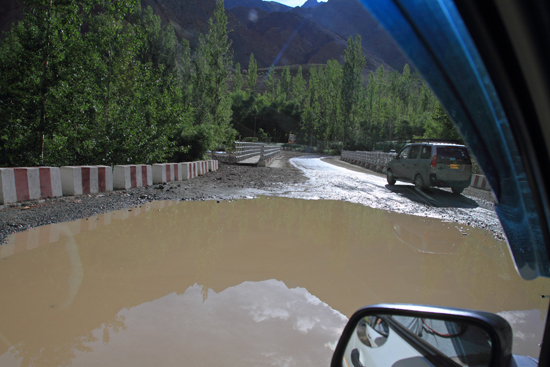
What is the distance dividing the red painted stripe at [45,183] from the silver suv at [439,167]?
393 inches

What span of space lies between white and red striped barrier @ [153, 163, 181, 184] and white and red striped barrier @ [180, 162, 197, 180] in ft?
0.95

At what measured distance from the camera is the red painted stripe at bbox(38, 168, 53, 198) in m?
7.56

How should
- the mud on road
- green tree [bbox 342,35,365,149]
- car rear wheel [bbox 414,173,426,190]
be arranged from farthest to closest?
green tree [bbox 342,35,365,149] → car rear wheel [bbox 414,173,426,190] → the mud on road

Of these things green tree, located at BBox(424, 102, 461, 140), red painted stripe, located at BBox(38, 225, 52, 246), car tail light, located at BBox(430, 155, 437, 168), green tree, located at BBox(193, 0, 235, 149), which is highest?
green tree, located at BBox(193, 0, 235, 149)

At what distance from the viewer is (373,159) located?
2466 cm

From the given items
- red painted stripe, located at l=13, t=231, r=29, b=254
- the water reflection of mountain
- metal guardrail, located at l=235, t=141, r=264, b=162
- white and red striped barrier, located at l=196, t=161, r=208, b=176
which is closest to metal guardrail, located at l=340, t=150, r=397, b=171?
metal guardrail, located at l=235, t=141, r=264, b=162

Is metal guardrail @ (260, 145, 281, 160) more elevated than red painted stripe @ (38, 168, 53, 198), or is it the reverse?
red painted stripe @ (38, 168, 53, 198)

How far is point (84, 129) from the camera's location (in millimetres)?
10742

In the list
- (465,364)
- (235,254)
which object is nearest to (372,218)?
(235,254)

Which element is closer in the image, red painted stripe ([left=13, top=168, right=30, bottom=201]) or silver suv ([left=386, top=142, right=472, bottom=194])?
red painted stripe ([left=13, top=168, right=30, bottom=201])

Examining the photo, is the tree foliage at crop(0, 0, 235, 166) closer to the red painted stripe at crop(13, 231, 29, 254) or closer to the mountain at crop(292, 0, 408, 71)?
the red painted stripe at crop(13, 231, 29, 254)

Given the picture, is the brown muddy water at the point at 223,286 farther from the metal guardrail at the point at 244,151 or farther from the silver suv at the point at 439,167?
the metal guardrail at the point at 244,151

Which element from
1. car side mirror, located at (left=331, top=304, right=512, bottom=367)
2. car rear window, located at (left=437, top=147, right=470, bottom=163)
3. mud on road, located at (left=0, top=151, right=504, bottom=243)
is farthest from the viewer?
car rear window, located at (left=437, top=147, right=470, bottom=163)

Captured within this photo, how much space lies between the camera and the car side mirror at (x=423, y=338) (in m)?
0.97
